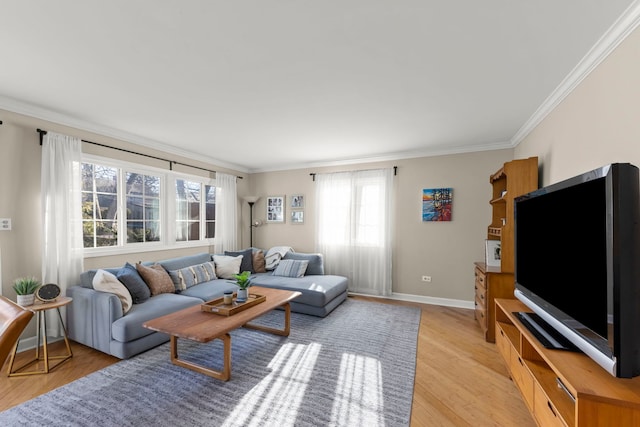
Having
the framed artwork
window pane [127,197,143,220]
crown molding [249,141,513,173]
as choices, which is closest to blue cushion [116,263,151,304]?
window pane [127,197,143,220]

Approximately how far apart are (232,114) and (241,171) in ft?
9.39

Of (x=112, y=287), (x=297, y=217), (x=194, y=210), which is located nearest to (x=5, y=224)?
(x=112, y=287)

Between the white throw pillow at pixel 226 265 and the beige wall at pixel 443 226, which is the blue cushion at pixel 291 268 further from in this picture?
the beige wall at pixel 443 226

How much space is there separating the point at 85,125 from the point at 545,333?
185 inches

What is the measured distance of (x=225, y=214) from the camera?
505cm

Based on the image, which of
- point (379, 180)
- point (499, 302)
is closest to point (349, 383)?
point (499, 302)

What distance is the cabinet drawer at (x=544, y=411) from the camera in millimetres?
1303

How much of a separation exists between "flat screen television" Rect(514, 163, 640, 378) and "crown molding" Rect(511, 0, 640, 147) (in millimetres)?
904

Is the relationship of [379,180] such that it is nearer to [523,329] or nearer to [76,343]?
[523,329]

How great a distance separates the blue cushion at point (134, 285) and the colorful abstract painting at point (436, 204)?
3.93 meters

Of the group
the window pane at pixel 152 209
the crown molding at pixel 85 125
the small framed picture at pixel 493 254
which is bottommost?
the small framed picture at pixel 493 254

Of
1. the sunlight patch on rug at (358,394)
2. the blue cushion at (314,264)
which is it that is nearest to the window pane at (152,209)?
the blue cushion at (314,264)

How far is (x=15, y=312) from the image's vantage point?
1163 millimetres

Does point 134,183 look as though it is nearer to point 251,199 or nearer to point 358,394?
point 251,199
